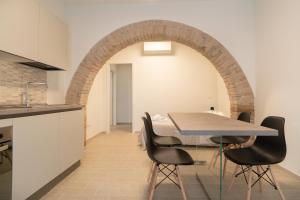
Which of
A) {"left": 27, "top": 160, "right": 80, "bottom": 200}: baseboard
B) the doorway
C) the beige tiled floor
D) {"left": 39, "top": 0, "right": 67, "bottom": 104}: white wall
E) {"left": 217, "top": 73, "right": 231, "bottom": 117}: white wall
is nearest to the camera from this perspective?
{"left": 27, "top": 160, "right": 80, "bottom": 200}: baseboard

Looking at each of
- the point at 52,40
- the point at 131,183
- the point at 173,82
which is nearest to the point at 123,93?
the point at 173,82

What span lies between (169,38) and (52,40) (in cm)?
216

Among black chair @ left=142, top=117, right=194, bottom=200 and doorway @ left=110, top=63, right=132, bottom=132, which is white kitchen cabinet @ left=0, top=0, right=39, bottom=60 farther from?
doorway @ left=110, top=63, right=132, bottom=132

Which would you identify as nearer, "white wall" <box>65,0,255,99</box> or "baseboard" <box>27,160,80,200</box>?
"baseboard" <box>27,160,80,200</box>

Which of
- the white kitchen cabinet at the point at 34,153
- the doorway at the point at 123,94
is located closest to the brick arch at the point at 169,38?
the white kitchen cabinet at the point at 34,153

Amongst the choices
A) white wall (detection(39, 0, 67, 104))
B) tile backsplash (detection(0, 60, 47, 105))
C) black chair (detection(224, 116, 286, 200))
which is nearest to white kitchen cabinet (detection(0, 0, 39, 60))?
tile backsplash (detection(0, 60, 47, 105))

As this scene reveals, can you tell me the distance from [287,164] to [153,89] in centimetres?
418

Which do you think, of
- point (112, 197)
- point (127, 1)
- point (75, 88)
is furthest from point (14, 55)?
point (127, 1)

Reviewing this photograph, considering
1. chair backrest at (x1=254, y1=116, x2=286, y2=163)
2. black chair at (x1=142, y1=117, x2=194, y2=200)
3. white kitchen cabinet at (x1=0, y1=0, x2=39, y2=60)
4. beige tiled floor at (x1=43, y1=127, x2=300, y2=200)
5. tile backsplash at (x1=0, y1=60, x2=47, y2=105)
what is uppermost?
white kitchen cabinet at (x1=0, y1=0, x2=39, y2=60)

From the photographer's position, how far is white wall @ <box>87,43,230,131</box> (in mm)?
6418

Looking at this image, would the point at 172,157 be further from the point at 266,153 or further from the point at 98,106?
the point at 98,106

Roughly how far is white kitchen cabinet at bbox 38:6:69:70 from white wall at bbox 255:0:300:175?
3.50m

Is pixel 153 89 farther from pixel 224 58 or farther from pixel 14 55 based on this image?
pixel 14 55

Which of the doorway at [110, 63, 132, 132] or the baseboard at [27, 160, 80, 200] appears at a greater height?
the doorway at [110, 63, 132, 132]
